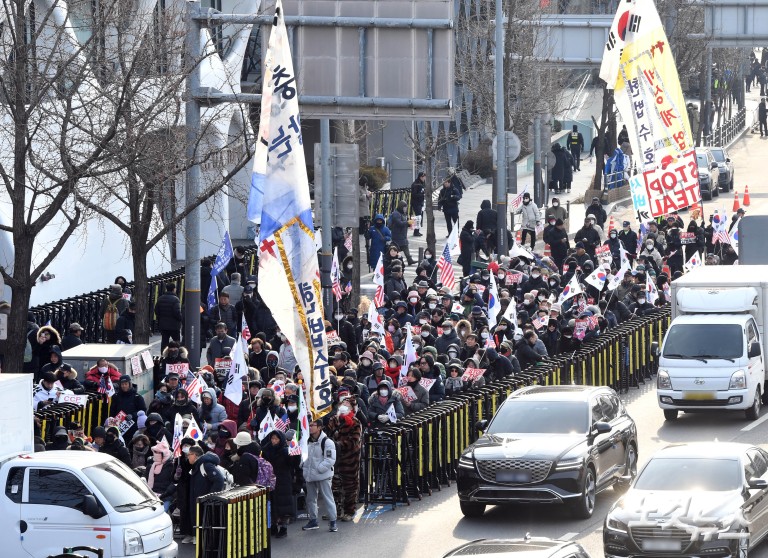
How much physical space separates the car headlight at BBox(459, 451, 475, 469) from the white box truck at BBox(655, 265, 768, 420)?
6770mm

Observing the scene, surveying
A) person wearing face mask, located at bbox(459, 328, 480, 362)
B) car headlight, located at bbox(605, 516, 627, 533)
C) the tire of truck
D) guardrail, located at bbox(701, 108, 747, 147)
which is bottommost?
car headlight, located at bbox(605, 516, 627, 533)

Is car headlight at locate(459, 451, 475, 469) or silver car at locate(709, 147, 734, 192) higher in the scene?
silver car at locate(709, 147, 734, 192)

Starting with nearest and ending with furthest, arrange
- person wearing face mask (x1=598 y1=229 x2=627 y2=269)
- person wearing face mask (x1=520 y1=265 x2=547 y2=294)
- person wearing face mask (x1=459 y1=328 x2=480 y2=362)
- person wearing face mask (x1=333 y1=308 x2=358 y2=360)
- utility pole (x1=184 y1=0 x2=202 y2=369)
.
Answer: utility pole (x1=184 y1=0 x2=202 y2=369) → person wearing face mask (x1=459 y1=328 x2=480 y2=362) → person wearing face mask (x1=333 y1=308 x2=358 y2=360) → person wearing face mask (x1=520 y1=265 x2=547 y2=294) → person wearing face mask (x1=598 y1=229 x2=627 y2=269)

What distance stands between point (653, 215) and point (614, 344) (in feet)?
7.83

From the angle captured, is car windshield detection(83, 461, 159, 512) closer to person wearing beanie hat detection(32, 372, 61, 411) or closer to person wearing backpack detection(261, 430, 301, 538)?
person wearing backpack detection(261, 430, 301, 538)

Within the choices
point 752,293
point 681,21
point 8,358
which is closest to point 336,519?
point 8,358

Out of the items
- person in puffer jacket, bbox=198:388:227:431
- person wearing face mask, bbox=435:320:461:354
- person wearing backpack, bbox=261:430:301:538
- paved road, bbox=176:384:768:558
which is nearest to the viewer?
A: paved road, bbox=176:384:768:558

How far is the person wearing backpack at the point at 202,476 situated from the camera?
62.9ft

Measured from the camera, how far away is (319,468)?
66.3 ft

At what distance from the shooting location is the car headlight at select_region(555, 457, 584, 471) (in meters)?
20.1

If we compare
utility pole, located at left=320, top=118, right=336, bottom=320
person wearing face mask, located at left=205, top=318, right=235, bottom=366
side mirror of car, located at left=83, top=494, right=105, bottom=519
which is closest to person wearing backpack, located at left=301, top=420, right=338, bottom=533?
side mirror of car, located at left=83, top=494, right=105, bottom=519

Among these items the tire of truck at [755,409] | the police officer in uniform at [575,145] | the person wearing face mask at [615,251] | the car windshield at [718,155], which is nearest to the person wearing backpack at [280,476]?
the tire of truck at [755,409]

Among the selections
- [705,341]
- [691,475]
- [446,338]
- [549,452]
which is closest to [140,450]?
[549,452]

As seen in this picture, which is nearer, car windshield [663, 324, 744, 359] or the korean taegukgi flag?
the korean taegukgi flag
